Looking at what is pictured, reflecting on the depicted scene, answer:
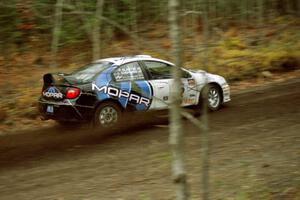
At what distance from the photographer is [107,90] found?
10578 millimetres

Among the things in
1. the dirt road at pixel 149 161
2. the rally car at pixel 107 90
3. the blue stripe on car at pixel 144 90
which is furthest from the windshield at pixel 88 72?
the dirt road at pixel 149 161

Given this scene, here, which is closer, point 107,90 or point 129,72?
point 107,90

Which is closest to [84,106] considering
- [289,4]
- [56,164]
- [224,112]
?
[56,164]

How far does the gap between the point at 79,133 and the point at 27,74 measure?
757cm

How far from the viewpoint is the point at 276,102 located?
1325cm

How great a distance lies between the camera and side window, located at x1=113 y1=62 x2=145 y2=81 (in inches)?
423

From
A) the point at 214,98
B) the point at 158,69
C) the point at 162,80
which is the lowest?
the point at 214,98

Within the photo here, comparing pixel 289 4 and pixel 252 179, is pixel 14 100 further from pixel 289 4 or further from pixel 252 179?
pixel 289 4

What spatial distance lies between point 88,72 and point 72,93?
76 cm

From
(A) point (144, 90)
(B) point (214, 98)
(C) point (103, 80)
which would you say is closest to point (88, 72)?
(C) point (103, 80)

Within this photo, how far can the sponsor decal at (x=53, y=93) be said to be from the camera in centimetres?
1050

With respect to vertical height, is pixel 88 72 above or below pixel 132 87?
above

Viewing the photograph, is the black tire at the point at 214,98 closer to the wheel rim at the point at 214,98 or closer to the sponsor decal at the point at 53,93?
the wheel rim at the point at 214,98

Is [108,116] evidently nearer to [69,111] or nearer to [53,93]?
[69,111]
